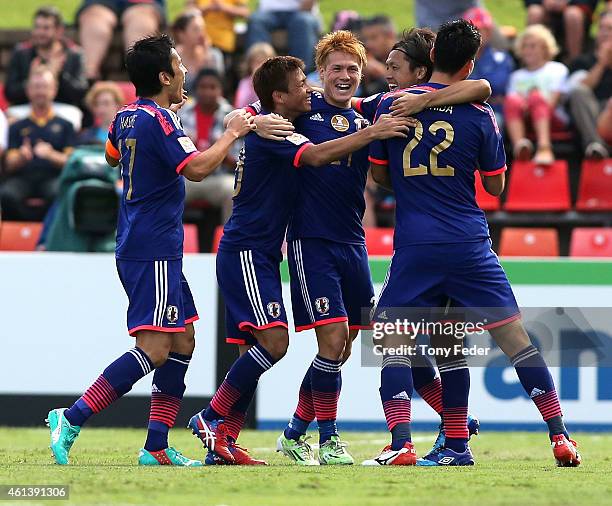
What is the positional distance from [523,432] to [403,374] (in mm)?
3590

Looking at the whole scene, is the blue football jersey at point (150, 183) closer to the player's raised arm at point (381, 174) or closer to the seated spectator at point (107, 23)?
the player's raised arm at point (381, 174)

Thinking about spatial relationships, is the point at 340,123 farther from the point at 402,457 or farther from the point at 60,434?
the point at 60,434

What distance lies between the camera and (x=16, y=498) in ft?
17.6

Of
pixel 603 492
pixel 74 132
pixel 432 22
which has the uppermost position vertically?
pixel 432 22

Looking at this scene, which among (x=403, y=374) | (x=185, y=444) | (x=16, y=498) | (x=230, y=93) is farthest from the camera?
(x=230, y=93)

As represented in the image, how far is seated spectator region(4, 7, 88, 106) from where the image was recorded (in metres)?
14.2

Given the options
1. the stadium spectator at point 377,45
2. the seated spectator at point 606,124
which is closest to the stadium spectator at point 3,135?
the stadium spectator at point 377,45

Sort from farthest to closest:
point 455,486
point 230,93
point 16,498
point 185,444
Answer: point 230,93, point 185,444, point 455,486, point 16,498

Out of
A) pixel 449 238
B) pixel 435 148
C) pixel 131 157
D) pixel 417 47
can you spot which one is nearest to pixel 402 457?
pixel 449 238

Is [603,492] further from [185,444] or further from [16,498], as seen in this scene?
[185,444]

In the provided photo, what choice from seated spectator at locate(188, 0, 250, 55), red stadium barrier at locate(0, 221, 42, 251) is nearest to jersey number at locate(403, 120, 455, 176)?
red stadium barrier at locate(0, 221, 42, 251)

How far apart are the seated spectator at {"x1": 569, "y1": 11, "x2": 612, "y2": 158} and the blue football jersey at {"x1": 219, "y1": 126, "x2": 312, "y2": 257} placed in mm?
6461

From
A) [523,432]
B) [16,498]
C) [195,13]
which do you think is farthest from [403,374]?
[195,13]

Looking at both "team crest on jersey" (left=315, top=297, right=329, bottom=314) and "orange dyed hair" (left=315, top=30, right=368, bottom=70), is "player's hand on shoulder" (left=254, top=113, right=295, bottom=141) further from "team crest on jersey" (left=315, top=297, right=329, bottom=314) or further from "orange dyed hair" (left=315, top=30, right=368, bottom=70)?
"team crest on jersey" (left=315, top=297, right=329, bottom=314)
